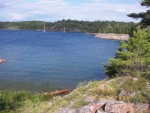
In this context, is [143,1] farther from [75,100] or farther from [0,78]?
[0,78]

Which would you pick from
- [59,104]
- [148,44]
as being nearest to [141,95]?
[59,104]

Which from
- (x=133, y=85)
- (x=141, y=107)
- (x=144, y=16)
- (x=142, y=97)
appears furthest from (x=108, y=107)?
(x=144, y=16)

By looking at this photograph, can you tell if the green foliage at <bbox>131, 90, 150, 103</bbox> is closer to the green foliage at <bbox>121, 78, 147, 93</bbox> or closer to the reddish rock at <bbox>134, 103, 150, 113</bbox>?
the reddish rock at <bbox>134, 103, 150, 113</bbox>

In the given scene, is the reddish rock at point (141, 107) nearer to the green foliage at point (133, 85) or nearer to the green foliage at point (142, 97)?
the green foliage at point (142, 97)

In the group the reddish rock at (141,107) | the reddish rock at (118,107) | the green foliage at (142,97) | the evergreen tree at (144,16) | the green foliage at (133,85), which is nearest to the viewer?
the reddish rock at (118,107)

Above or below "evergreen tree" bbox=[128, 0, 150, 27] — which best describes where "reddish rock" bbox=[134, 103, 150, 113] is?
below

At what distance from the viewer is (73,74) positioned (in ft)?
120

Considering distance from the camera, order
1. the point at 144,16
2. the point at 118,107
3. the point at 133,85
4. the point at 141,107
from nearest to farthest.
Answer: the point at 118,107 → the point at 141,107 → the point at 133,85 → the point at 144,16

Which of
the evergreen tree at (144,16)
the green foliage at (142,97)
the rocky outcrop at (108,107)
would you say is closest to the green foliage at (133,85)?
the green foliage at (142,97)

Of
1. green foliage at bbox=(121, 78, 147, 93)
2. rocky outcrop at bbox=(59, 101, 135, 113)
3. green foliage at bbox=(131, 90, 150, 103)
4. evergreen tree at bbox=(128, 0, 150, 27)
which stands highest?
evergreen tree at bbox=(128, 0, 150, 27)

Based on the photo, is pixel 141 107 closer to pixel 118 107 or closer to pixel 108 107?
pixel 118 107

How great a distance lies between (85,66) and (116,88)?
33.7 m

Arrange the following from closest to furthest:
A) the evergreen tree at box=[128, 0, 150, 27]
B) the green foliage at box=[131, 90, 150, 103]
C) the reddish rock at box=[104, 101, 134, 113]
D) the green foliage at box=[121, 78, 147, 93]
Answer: the reddish rock at box=[104, 101, 134, 113]
the green foliage at box=[131, 90, 150, 103]
the green foliage at box=[121, 78, 147, 93]
the evergreen tree at box=[128, 0, 150, 27]

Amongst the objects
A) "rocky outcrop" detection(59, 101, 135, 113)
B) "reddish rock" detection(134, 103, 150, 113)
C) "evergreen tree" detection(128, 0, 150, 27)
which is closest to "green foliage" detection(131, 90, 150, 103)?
"reddish rock" detection(134, 103, 150, 113)
